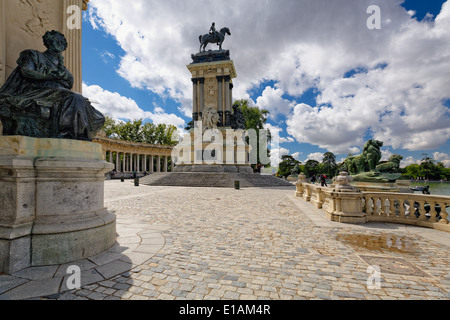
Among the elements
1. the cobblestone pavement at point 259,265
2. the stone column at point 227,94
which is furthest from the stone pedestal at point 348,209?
the stone column at point 227,94

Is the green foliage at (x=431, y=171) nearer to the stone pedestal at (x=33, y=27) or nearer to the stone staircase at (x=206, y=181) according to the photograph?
the stone staircase at (x=206, y=181)

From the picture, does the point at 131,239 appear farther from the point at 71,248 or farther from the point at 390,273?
the point at 390,273

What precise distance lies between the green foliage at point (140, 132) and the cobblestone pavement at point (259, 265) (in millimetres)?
61555

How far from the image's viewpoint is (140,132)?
205ft

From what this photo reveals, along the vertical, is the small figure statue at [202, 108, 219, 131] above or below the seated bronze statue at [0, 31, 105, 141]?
above

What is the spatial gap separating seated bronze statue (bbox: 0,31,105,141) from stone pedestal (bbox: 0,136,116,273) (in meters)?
0.43

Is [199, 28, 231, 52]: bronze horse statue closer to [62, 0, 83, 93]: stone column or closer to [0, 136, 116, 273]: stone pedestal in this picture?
[62, 0, 83, 93]: stone column

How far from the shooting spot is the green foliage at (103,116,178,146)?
196 feet

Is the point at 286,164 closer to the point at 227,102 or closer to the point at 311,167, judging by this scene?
the point at 311,167

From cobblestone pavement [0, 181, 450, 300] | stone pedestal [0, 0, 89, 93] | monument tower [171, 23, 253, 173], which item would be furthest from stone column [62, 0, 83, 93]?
monument tower [171, 23, 253, 173]

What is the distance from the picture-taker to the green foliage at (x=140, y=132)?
59.7 meters
